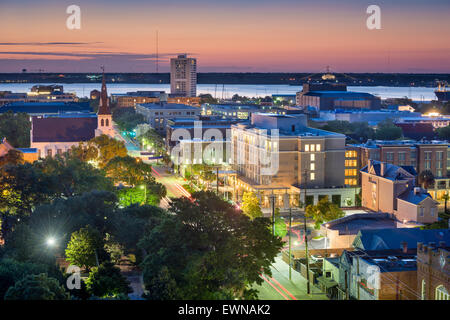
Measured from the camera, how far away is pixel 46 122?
72.8 meters

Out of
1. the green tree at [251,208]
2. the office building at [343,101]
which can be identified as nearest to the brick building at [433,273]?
the green tree at [251,208]

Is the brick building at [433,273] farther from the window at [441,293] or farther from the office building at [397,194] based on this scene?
the office building at [397,194]

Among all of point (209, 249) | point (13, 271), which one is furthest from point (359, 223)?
point (13, 271)

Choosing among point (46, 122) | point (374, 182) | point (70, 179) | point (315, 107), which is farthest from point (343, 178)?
point (315, 107)

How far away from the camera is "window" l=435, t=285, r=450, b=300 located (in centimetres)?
2139

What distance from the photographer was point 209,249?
23.9 meters

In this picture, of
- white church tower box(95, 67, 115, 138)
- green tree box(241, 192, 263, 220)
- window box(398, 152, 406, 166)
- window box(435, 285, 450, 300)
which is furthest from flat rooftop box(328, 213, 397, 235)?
white church tower box(95, 67, 115, 138)

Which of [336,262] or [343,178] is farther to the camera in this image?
[343,178]

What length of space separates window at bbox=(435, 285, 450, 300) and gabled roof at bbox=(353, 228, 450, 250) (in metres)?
7.91

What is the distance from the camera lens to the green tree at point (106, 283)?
24.0 meters
